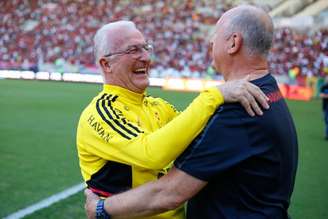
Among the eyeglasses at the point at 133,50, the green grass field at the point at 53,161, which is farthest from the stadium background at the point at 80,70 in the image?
the eyeglasses at the point at 133,50

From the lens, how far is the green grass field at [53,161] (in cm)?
678

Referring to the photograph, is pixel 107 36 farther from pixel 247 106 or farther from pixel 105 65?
pixel 247 106

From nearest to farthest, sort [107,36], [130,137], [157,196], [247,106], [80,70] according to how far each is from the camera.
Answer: [247,106] → [157,196] → [130,137] → [107,36] → [80,70]

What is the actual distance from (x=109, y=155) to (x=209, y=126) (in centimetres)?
67

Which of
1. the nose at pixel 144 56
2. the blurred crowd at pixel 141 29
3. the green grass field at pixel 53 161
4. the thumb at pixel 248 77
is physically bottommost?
the blurred crowd at pixel 141 29

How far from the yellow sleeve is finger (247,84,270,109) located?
14 centimetres

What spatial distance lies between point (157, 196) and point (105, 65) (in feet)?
3.27

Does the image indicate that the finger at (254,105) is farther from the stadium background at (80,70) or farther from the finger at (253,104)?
the stadium background at (80,70)

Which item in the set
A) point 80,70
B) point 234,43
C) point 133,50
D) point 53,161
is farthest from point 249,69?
point 80,70

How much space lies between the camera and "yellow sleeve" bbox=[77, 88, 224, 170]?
2.44 meters

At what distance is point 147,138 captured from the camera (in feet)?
8.66

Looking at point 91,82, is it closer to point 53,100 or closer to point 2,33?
point 53,100

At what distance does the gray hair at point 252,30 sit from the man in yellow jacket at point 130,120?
0.57 feet

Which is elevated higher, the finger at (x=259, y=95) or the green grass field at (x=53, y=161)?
the finger at (x=259, y=95)
